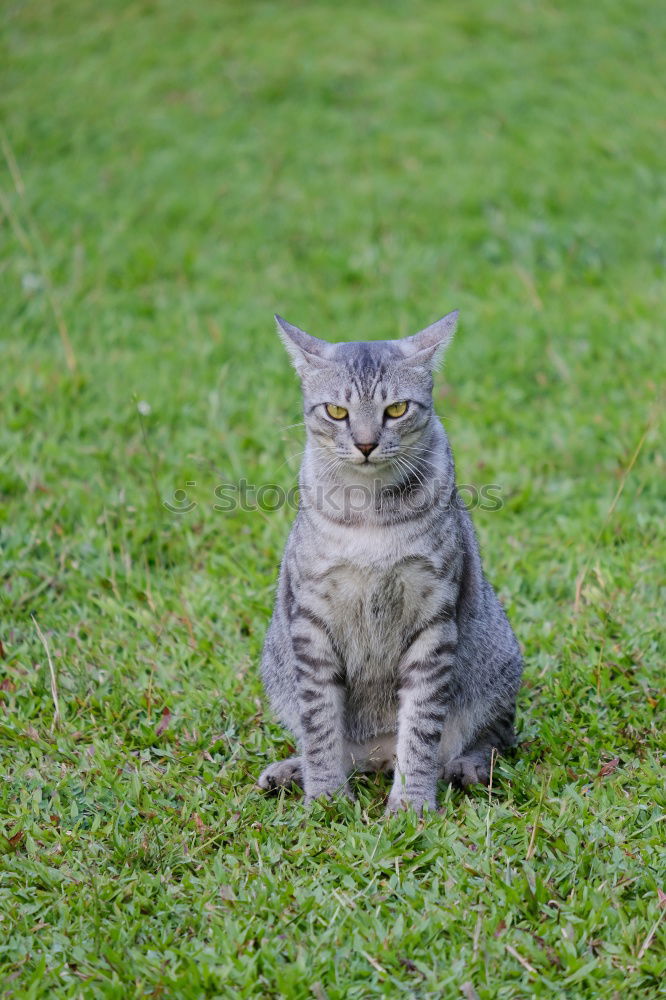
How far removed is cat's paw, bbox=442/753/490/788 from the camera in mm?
3686

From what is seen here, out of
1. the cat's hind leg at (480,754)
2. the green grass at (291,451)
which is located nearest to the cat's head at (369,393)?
the cat's hind leg at (480,754)

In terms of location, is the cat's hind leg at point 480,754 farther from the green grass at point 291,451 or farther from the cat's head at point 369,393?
the cat's head at point 369,393

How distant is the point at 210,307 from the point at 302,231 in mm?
1150

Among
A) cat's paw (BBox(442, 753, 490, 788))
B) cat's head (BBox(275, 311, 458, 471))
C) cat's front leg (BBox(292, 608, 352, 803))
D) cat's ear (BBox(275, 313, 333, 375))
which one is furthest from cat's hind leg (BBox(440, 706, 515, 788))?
cat's ear (BBox(275, 313, 333, 375))

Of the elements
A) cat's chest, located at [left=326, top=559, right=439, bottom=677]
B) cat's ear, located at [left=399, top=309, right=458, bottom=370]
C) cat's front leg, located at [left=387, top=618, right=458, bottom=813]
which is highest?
cat's ear, located at [left=399, top=309, right=458, bottom=370]

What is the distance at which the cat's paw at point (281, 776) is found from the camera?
3.70 meters

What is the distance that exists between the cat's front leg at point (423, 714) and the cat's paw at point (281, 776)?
14.5 inches

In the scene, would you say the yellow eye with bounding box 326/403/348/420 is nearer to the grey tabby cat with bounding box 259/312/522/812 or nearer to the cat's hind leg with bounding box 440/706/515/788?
the grey tabby cat with bounding box 259/312/522/812

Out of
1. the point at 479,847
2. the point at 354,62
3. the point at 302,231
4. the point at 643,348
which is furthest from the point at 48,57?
the point at 479,847

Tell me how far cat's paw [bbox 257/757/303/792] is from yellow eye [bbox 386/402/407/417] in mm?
1260

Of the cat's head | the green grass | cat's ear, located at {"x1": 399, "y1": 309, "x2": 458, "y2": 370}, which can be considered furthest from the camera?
cat's ear, located at {"x1": 399, "y1": 309, "x2": 458, "y2": 370}

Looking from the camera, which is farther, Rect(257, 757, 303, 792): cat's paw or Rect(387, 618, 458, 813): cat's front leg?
Rect(257, 757, 303, 792): cat's paw

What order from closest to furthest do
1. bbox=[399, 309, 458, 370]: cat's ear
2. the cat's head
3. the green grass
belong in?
the green grass → the cat's head → bbox=[399, 309, 458, 370]: cat's ear

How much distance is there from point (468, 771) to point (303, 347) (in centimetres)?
157
